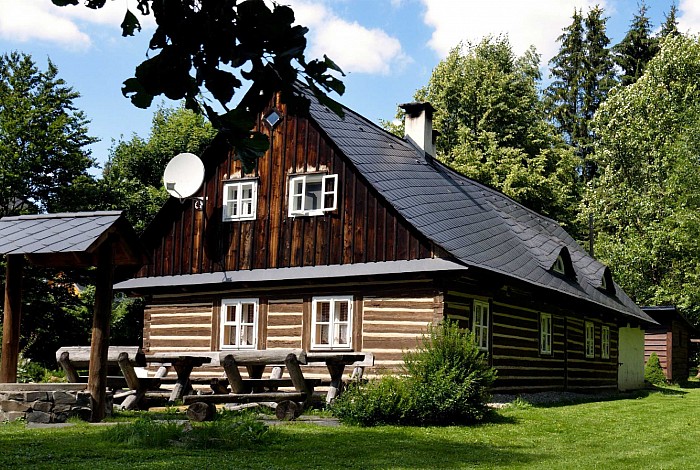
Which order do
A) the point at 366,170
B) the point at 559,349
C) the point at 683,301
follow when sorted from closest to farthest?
1. the point at 366,170
2. the point at 559,349
3. the point at 683,301

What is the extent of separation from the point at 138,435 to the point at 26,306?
72.2 feet

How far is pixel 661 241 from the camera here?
119ft

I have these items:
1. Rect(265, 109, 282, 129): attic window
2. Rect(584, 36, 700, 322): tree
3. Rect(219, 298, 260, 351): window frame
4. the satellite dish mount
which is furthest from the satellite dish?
Rect(584, 36, 700, 322): tree

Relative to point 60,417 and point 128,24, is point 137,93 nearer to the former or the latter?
point 128,24

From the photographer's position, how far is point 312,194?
2059cm

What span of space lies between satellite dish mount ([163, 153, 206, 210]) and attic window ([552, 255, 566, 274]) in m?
9.35

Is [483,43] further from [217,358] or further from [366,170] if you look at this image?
[217,358]

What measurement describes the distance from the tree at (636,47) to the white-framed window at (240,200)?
3254 cm

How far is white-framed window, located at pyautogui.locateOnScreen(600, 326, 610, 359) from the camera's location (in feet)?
95.7

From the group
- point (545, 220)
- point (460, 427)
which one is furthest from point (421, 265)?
point (545, 220)

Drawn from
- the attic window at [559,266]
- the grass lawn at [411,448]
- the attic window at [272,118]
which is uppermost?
the attic window at [272,118]

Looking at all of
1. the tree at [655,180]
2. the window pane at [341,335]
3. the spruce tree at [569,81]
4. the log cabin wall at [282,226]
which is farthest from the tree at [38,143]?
the spruce tree at [569,81]

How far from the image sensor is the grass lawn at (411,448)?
9.55 meters

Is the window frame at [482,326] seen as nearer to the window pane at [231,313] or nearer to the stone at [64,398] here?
the window pane at [231,313]
